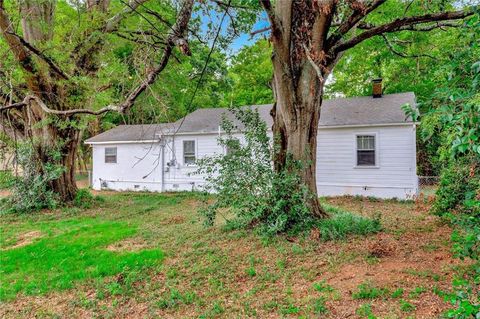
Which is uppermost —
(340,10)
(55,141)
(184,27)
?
(340,10)

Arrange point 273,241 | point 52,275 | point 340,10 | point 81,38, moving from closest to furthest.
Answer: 1. point 52,275
2. point 273,241
3. point 340,10
4. point 81,38

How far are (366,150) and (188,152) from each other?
746 cm

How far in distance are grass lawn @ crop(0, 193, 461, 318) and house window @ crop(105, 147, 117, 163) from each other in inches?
362

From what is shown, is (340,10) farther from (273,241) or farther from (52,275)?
(52,275)

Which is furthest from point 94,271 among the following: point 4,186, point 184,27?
point 4,186

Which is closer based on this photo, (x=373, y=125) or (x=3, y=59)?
(x=3, y=59)

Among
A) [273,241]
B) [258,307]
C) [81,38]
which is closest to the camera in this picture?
[258,307]

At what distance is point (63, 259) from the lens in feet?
18.0

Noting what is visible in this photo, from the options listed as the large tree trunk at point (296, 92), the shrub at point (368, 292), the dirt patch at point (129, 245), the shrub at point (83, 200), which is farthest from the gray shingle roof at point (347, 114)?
the shrub at point (368, 292)

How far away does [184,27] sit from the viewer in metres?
4.41

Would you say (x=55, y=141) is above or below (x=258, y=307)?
above

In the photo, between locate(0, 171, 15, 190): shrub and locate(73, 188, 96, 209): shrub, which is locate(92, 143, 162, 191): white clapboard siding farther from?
locate(0, 171, 15, 190): shrub

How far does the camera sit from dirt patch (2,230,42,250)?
650 cm

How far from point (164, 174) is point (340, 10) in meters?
10.7
